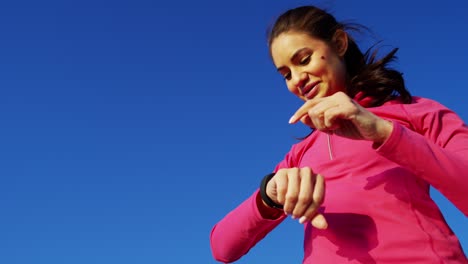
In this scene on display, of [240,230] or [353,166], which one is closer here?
[353,166]

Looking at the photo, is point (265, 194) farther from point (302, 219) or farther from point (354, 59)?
point (354, 59)

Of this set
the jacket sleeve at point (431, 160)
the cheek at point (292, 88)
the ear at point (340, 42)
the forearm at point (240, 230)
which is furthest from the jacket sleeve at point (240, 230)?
the ear at point (340, 42)

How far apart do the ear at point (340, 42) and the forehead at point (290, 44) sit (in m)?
0.19

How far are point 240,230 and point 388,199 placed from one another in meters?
0.91

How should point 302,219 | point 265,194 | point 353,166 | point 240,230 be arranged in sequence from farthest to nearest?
point 240,230 → point 353,166 → point 265,194 → point 302,219

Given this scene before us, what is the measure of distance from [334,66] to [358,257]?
55.3 inches

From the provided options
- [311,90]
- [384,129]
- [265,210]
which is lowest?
[384,129]

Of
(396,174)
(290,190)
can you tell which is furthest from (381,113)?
(290,190)

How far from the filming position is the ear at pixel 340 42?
4.05 meters

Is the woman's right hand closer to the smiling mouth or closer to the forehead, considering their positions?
the smiling mouth

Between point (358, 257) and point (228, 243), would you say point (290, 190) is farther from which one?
point (228, 243)

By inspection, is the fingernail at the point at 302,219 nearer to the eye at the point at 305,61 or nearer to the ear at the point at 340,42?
the eye at the point at 305,61

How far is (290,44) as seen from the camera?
382 centimetres

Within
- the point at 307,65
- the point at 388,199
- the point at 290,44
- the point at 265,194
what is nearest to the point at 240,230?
the point at 265,194
